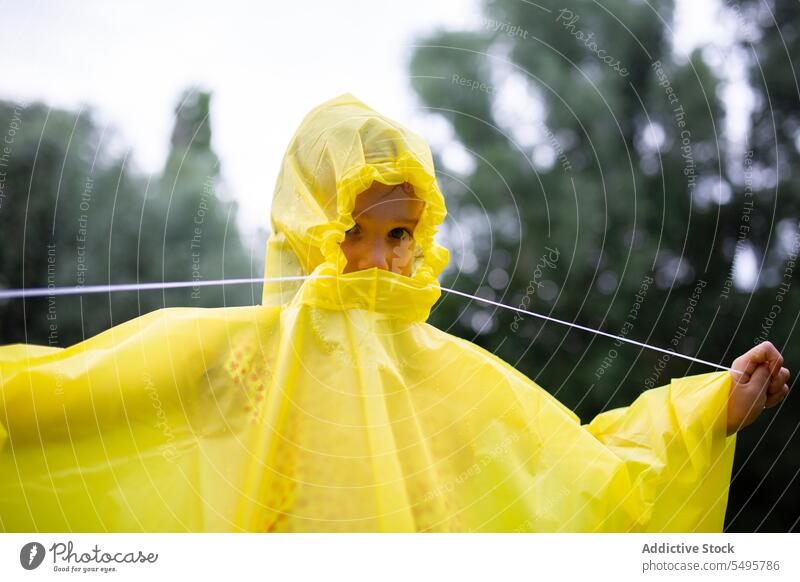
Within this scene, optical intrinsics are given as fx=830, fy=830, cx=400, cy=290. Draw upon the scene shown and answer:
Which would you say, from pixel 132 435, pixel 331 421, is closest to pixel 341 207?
pixel 331 421

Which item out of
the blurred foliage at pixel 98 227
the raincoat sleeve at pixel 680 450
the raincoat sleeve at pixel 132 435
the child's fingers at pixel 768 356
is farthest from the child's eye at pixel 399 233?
the blurred foliage at pixel 98 227

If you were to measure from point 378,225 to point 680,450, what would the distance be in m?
0.64

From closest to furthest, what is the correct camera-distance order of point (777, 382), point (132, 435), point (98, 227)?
1. point (132, 435)
2. point (777, 382)
3. point (98, 227)

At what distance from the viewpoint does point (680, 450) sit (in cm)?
141

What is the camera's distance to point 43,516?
129 centimetres

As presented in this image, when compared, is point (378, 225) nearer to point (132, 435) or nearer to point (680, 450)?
point (132, 435)
